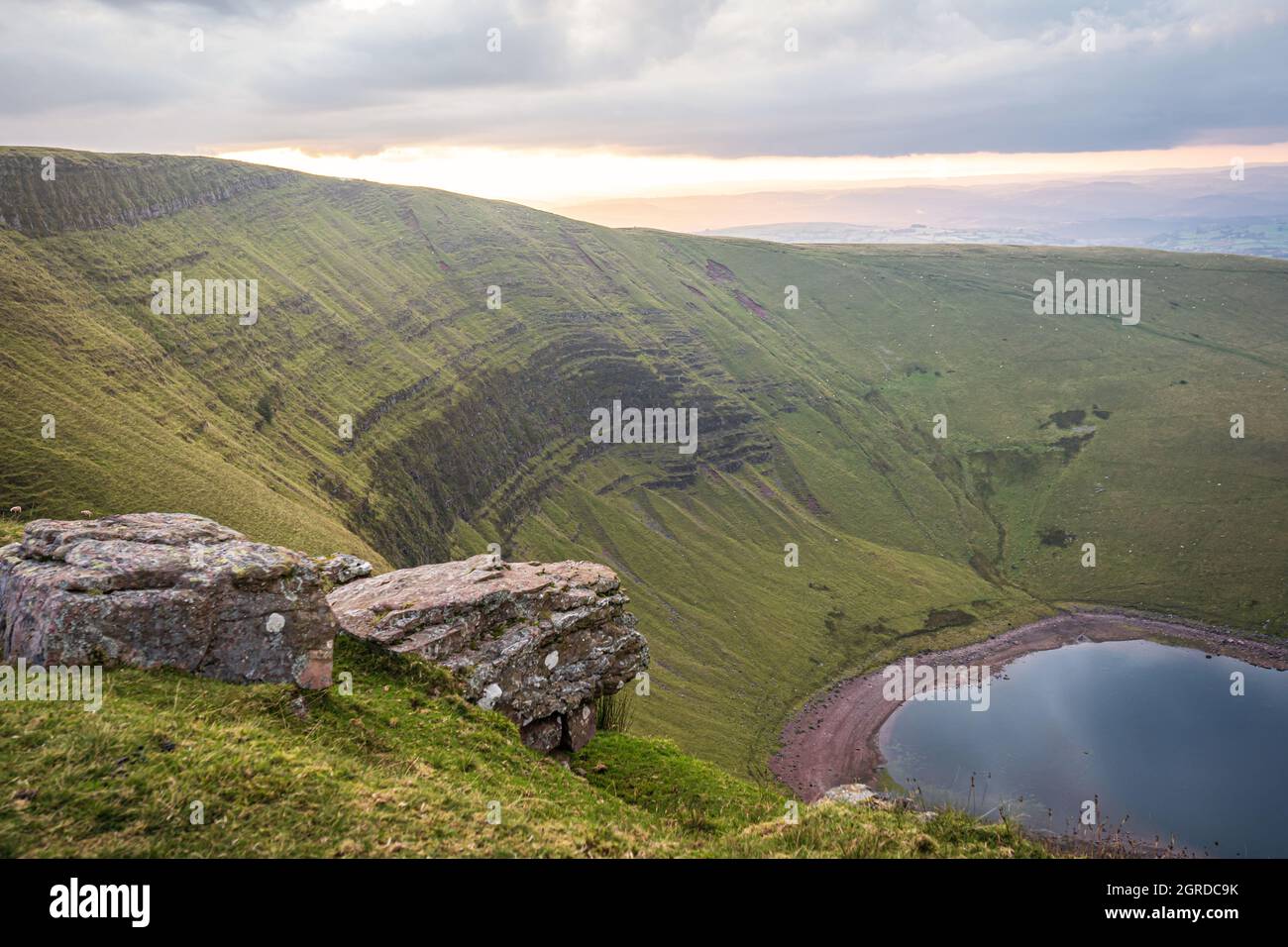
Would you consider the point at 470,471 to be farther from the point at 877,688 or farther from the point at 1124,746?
the point at 1124,746

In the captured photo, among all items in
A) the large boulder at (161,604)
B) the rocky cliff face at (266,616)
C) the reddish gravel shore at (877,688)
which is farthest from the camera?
the reddish gravel shore at (877,688)

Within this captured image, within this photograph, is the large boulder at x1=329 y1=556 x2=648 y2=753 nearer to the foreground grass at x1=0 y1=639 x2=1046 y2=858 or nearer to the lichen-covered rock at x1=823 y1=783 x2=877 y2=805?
the foreground grass at x1=0 y1=639 x2=1046 y2=858

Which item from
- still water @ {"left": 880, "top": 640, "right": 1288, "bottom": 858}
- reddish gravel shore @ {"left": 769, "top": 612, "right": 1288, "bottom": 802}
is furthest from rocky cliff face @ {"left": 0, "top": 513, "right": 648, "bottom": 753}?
reddish gravel shore @ {"left": 769, "top": 612, "right": 1288, "bottom": 802}

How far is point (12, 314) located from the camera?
80.1 metres

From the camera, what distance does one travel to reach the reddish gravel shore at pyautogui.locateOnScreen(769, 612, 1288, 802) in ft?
346

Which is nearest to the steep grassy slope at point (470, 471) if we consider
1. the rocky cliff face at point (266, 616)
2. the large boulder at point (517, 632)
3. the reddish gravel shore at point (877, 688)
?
the reddish gravel shore at point (877, 688)

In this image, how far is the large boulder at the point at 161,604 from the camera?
1930cm

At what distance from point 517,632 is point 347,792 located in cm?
1229

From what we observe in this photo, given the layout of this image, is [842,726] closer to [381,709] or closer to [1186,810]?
[1186,810]

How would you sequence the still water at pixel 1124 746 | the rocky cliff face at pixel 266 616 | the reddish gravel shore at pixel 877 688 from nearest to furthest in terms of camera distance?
the rocky cliff face at pixel 266 616 → the still water at pixel 1124 746 → the reddish gravel shore at pixel 877 688

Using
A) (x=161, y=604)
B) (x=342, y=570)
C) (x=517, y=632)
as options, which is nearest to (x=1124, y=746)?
(x=517, y=632)

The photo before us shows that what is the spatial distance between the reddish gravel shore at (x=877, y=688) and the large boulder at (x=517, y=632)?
74.9 meters

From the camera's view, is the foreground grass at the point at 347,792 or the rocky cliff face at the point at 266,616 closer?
the foreground grass at the point at 347,792

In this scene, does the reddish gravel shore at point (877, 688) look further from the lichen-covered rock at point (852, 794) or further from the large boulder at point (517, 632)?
the large boulder at point (517, 632)
